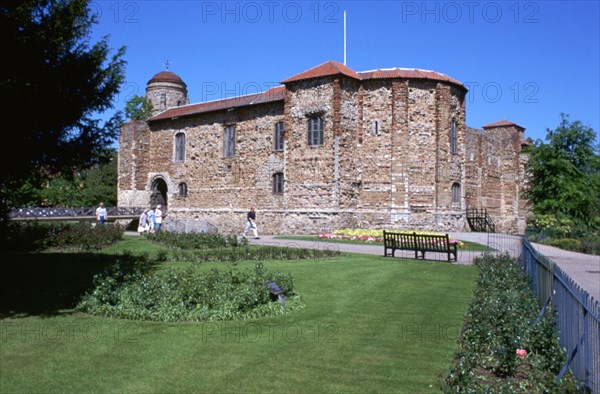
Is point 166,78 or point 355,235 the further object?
point 166,78

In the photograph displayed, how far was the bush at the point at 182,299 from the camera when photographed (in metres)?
8.40

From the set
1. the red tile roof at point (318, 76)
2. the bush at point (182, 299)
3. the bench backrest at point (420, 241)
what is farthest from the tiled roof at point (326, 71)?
the bush at point (182, 299)

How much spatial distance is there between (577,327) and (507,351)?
0.90 meters

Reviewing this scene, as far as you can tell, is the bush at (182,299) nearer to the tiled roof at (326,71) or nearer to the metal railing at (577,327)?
the metal railing at (577,327)

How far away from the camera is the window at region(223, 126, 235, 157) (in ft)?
118

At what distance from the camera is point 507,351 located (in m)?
6.11

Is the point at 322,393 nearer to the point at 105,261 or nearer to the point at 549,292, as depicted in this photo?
the point at 549,292

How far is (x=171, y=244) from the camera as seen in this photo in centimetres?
2095

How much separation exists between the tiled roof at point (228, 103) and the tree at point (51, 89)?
22.0 m

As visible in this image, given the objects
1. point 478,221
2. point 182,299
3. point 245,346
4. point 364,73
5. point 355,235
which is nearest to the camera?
point 245,346

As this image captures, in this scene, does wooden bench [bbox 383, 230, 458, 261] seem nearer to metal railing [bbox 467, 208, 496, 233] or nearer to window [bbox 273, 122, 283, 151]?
window [bbox 273, 122, 283, 151]

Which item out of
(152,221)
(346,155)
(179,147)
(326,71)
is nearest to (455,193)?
(346,155)

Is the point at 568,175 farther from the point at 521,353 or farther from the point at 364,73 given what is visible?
the point at 521,353

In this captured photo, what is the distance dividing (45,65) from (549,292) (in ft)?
32.5
